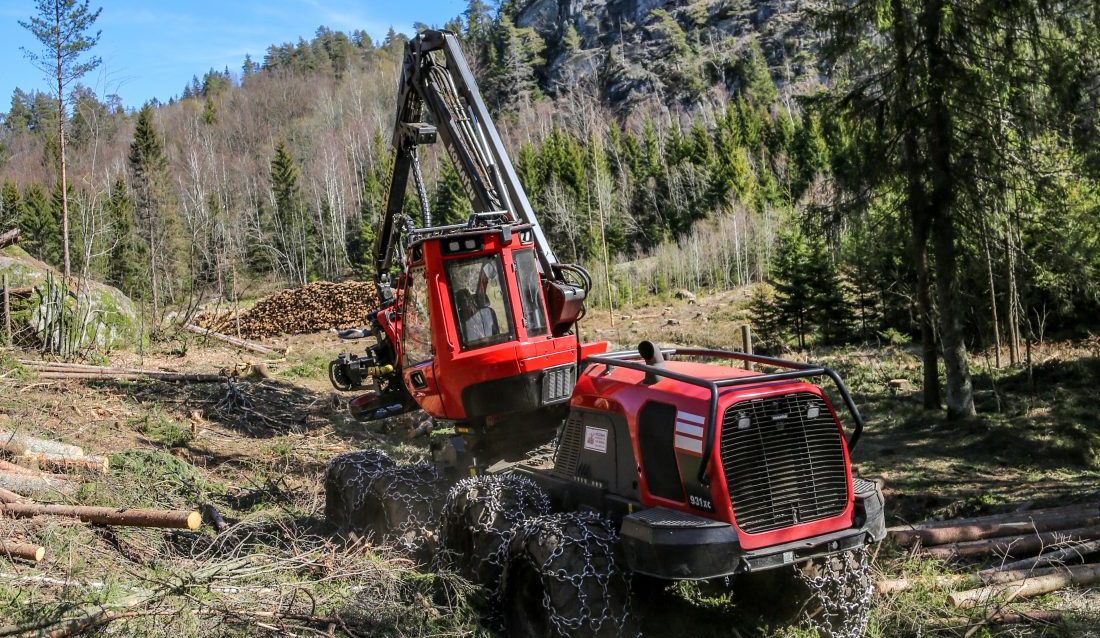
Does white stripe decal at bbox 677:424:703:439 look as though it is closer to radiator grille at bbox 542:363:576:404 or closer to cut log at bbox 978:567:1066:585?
cut log at bbox 978:567:1066:585

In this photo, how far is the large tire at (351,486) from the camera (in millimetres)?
8273

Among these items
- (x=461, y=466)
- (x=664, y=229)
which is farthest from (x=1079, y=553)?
(x=664, y=229)

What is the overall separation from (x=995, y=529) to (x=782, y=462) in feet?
10.4

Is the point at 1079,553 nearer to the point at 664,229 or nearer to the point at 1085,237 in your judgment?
the point at 1085,237

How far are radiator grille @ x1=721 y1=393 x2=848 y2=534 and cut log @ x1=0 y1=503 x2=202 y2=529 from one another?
3.97m

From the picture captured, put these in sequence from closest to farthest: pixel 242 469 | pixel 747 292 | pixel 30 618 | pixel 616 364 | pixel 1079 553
→ pixel 30 618 → pixel 616 364 → pixel 1079 553 → pixel 242 469 → pixel 747 292

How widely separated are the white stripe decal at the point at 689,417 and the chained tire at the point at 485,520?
1368 mm

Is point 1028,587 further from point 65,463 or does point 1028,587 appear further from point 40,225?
point 40,225

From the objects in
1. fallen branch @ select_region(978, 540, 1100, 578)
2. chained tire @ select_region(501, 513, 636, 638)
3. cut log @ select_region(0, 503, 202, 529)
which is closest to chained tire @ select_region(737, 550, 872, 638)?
chained tire @ select_region(501, 513, 636, 638)

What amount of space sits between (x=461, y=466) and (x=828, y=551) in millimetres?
3846

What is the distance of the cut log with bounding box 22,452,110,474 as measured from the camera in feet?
31.1

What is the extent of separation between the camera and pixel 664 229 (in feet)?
179

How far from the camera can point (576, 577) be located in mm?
5273

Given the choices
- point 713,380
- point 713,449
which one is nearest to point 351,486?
point 713,380
